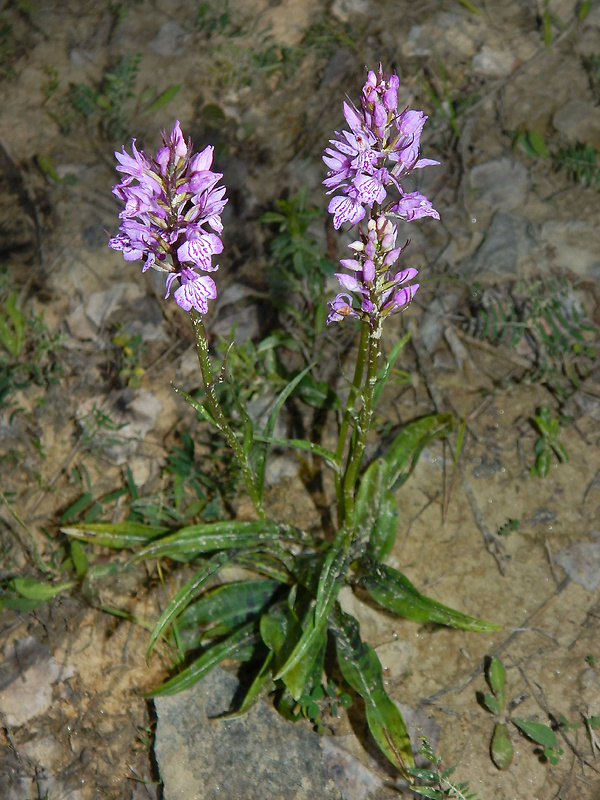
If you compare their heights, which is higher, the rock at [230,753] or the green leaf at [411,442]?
the green leaf at [411,442]

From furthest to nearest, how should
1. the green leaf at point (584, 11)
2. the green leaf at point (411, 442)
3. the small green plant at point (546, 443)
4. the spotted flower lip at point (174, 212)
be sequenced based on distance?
the green leaf at point (584, 11) → the small green plant at point (546, 443) → the green leaf at point (411, 442) → the spotted flower lip at point (174, 212)

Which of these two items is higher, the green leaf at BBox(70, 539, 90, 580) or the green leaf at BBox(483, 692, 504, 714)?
the green leaf at BBox(70, 539, 90, 580)

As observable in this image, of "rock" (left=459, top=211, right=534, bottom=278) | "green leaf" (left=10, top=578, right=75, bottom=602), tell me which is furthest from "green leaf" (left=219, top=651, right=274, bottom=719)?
"rock" (left=459, top=211, right=534, bottom=278)

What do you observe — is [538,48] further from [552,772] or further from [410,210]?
[552,772]

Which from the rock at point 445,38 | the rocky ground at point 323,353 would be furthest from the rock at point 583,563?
the rock at point 445,38

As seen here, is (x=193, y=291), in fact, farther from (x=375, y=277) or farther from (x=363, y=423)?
(x=363, y=423)

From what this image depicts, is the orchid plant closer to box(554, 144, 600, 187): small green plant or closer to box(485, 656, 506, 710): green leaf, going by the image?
box(485, 656, 506, 710): green leaf

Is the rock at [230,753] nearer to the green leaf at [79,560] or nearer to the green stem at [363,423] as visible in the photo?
the green leaf at [79,560]

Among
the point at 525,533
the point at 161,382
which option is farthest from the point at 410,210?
the point at 161,382
